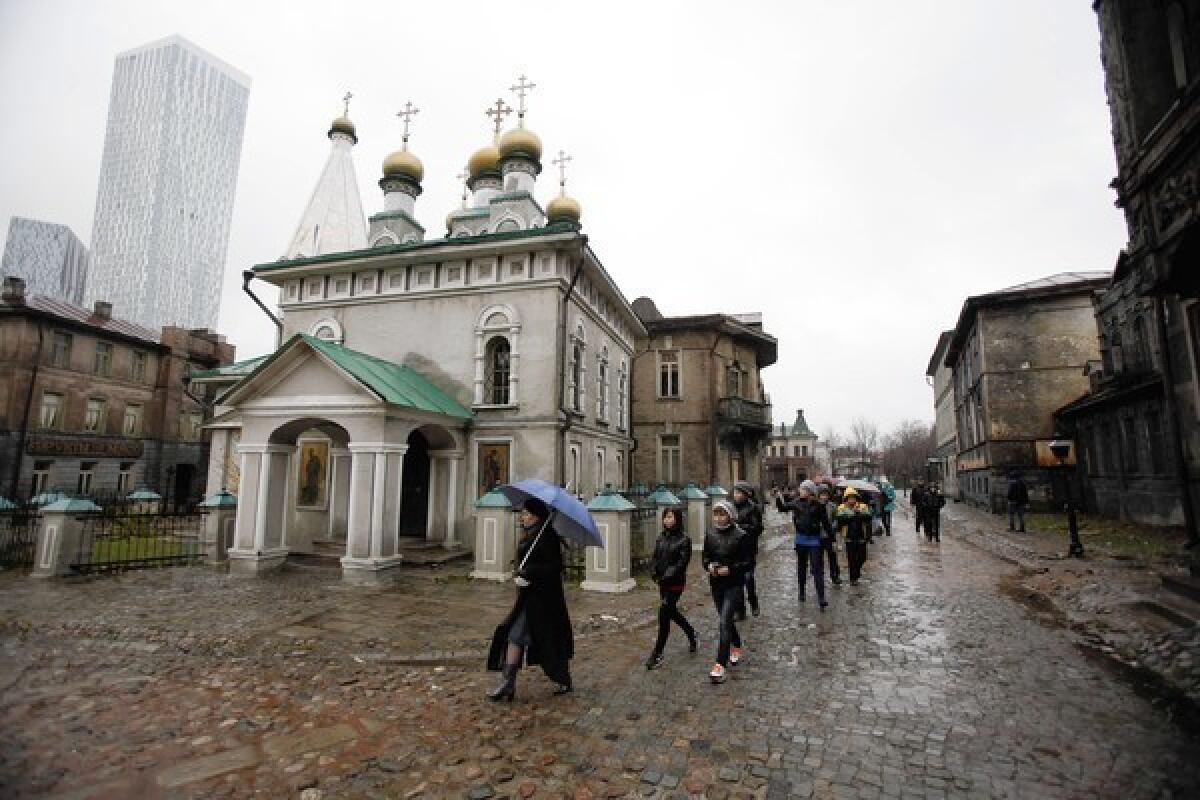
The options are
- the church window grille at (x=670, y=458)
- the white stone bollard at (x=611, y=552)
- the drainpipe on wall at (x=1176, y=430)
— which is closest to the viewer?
the drainpipe on wall at (x=1176, y=430)

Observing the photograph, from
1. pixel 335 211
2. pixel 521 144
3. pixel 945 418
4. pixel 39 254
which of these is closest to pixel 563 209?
pixel 521 144

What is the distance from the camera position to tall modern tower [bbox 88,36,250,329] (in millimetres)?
50344

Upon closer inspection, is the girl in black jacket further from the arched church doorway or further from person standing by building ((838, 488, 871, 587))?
the arched church doorway

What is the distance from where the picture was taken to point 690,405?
81.7 feet

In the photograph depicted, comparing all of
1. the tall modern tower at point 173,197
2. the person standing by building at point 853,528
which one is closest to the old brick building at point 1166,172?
the person standing by building at point 853,528

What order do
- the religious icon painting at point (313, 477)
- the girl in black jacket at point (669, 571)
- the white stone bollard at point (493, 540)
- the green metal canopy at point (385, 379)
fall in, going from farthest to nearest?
1. the religious icon painting at point (313, 477)
2. the green metal canopy at point (385, 379)
3. the white stone bollard at point (493, 540)
4. the girl in black jacket at point (669, 571)

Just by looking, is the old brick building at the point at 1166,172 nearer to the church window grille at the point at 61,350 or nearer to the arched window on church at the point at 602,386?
the arched window on church at the point at 602,386

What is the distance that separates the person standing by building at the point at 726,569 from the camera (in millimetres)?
5914

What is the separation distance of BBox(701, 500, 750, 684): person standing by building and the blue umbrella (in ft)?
4.20

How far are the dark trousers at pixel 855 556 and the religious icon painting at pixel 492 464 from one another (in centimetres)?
811

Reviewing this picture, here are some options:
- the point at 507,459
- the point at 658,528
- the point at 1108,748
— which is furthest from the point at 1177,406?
the point at 507,459

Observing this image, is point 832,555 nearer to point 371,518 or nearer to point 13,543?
point 371,518

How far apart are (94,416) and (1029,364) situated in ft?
155

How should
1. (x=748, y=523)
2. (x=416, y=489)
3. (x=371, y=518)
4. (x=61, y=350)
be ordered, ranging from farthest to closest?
(x=61, y=350) < (x=416, y=489) < (x=371, y=518) < (x=748, y=523)
